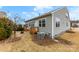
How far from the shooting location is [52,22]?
3.47 metres

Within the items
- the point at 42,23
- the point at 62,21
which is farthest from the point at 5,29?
the point at 62,21

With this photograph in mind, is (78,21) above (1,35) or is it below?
above

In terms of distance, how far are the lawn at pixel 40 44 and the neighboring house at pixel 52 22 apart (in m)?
0.15

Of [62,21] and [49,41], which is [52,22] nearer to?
[62,21]

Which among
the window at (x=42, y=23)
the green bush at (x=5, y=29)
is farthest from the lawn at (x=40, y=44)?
the window at (x=42, y=23)

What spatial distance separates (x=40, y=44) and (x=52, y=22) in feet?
1.55

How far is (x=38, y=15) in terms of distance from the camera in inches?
137

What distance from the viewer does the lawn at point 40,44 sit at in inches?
136

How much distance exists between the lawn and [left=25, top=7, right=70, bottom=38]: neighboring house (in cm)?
15

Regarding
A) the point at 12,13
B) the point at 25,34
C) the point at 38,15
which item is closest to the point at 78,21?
the point at 38,15

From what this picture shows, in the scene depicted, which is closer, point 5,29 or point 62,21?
point 5,29

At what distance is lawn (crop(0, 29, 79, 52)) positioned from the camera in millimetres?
3451

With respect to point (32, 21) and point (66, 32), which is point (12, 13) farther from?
point (66, 32)
